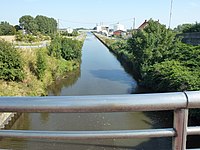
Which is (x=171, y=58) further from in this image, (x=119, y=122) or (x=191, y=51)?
(x=119, y=122)

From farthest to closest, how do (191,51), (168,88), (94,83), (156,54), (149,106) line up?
1. (94,83)
2. (156,54)
3. (191,51)
4. (168,88)
5. (149,106)

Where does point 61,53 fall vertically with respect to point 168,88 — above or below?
above

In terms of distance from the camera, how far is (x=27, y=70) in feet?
64.7

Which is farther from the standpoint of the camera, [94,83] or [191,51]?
[94,83]

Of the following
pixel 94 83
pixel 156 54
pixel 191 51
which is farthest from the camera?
pixel 94 83

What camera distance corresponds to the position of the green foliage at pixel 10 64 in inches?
663

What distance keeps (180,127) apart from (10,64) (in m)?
17.3

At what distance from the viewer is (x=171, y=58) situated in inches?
773

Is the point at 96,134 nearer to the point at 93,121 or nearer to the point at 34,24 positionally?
the point at 93,121

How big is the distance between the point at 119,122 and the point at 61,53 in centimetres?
1692

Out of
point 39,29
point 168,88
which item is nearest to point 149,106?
point 168,88

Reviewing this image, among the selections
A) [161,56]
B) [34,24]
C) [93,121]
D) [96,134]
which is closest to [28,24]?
[34,24]

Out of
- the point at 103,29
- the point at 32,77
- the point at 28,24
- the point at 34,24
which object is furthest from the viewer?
the point at 103,29

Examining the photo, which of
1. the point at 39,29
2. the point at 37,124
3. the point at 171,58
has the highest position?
the point at 39,29
